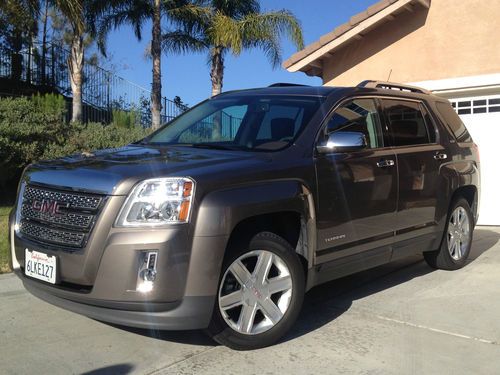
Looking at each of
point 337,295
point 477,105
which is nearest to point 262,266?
point 337,295

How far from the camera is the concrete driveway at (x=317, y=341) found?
12.1 feet

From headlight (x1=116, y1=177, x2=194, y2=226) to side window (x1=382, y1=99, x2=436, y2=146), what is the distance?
97.8 inches

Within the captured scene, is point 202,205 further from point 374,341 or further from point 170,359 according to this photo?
point 374,341

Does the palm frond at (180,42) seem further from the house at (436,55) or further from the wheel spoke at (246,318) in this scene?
the wheel spoke at (246,318)

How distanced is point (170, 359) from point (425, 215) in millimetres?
2921

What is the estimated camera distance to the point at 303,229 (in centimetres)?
416

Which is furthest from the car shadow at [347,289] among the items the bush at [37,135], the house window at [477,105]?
the bush at [37,135]

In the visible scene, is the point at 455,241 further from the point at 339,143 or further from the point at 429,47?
the point at 429,47

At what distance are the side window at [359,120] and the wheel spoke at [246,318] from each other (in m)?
1.59

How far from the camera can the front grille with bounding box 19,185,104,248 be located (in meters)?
3.53

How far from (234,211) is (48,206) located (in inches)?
49.9

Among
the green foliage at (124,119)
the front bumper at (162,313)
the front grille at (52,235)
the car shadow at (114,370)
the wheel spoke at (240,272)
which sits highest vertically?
the green foliage at (124,119)

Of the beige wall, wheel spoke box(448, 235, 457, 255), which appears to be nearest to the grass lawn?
wheel spoke box(448, 235, 457, 255)

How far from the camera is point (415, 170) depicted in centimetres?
530
